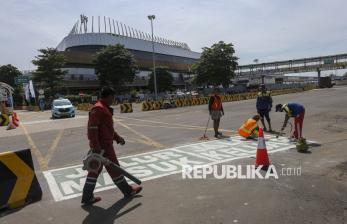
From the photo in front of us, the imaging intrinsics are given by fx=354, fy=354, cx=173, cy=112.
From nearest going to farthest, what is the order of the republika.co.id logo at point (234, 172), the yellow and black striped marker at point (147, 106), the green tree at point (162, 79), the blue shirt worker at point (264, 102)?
the republika.co.id logo at point (234, 172), the blue shirt worker at point (264, 102), the yellow and black striped marker at point (147, 106), the green tree at point (162, 79)

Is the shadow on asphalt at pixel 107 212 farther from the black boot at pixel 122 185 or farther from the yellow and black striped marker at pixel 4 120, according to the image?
the yellow and black striped marker at pixel 4 120

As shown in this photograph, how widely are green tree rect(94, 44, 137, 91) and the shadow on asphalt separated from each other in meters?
60.2

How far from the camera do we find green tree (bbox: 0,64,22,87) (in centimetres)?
7944

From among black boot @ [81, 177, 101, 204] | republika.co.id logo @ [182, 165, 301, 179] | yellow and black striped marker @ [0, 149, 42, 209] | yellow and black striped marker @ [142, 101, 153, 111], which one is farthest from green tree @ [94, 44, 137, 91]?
black boot @ [81, 177, 101, 204]

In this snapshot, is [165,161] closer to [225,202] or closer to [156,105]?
[225,202]

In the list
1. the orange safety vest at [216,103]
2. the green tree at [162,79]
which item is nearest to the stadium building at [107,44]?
the green tree at [162,79]

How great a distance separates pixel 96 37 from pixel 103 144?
284ft

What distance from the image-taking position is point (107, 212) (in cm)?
526

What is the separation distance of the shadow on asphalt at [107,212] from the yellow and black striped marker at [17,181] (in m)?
1.15

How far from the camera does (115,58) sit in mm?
64250

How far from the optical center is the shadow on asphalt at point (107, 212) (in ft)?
16.3

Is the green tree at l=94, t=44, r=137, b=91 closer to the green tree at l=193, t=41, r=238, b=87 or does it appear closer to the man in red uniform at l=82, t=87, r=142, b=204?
the green tree at l=193, t=41, r=238, b=87

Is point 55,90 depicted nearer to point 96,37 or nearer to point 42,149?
point 96,37

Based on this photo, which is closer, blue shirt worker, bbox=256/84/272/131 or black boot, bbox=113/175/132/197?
black boot, bbox=113/175/132/197
